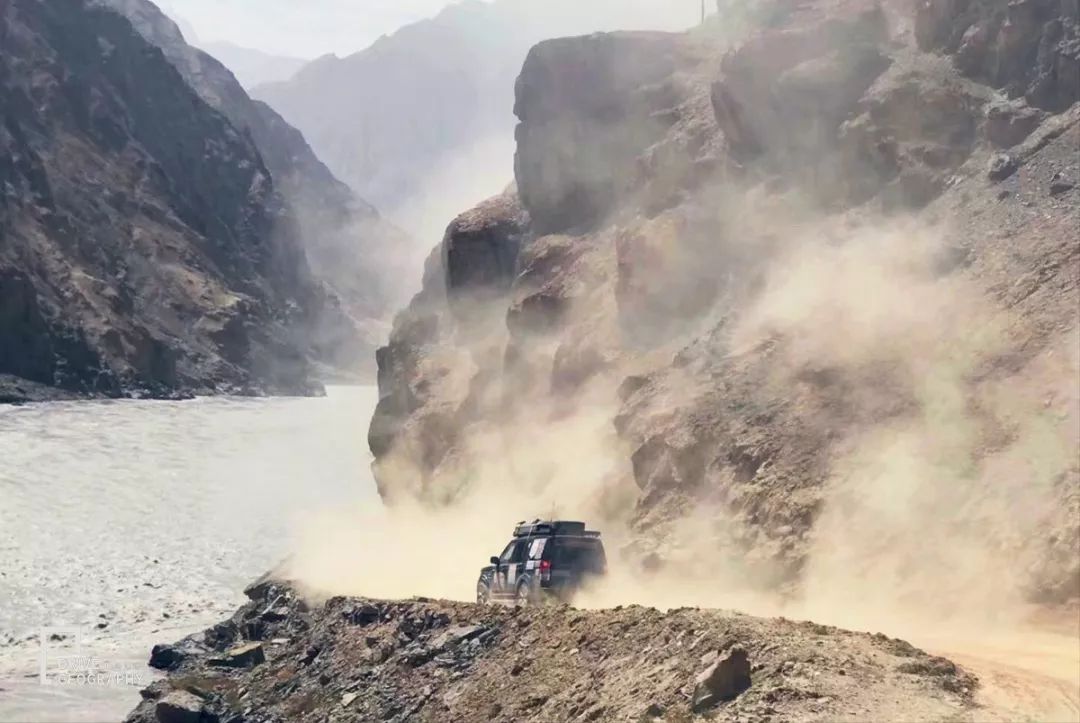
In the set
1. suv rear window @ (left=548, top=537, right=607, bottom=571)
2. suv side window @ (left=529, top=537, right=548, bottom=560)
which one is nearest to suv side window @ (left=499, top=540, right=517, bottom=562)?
suv side window @ (left=529, top=537, right=548, bottom=560)

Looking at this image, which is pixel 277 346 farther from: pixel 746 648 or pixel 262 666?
pixel 746 648

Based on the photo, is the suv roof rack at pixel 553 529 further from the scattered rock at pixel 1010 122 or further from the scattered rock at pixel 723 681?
the scattered rock at pixel 1010 122

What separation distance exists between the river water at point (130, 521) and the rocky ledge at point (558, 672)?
919 centimetres

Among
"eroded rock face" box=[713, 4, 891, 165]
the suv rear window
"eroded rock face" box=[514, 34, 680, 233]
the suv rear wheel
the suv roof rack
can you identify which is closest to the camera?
the suv rear wheel

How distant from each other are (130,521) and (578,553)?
53373mm

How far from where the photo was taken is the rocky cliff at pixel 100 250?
13675 centimetres

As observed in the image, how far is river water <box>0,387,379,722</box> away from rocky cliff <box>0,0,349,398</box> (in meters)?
11.7

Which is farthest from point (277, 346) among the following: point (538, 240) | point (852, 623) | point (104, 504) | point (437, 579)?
point (852, 623)

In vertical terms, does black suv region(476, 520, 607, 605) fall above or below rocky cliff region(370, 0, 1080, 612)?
below

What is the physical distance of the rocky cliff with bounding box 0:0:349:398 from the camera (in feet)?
449

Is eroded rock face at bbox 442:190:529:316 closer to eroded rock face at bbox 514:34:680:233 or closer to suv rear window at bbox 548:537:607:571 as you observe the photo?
eroded rock face at bbox 514:34:680:233

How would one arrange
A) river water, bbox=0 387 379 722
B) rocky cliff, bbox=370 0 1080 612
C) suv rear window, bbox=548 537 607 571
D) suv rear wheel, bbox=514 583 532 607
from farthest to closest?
1. river water, bbox=0 387 379 722
2. rocky cliff, bbox=370 0 1080 612
3. suv rear window, bbox=548 537 607 571
4. suv rear wheel, bbox=514 583 532 607

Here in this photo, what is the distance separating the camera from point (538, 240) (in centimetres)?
5456

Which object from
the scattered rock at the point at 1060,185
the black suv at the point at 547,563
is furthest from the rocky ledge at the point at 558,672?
the scattered rock at the point at 1060,185
